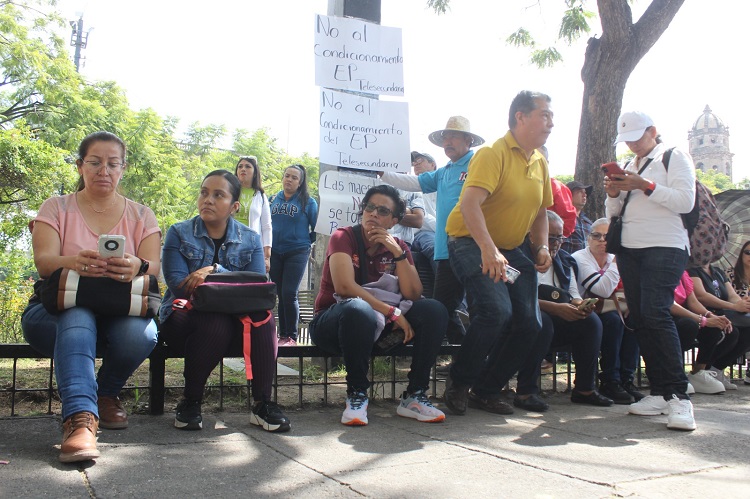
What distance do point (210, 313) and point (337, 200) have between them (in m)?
1.87

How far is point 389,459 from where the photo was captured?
2.91m

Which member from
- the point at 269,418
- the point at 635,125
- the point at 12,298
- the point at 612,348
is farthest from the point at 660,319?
the point at 12,298

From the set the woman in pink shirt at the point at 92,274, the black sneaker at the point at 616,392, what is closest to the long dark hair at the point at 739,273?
the black sneaker at the point at 616,392

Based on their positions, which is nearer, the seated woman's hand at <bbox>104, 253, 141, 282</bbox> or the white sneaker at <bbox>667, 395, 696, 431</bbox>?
the seated woman's hand at <bbox>104, 253, 141, 282</bbox>

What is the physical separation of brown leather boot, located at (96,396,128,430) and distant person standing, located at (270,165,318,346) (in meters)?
2.81

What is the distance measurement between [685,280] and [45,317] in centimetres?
508

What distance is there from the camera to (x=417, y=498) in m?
2.35

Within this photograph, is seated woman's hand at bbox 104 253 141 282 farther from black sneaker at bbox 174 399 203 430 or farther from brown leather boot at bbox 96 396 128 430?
black sneaker at bbox 174 399 203 430

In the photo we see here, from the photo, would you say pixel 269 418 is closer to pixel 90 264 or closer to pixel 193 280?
pixel 193 280

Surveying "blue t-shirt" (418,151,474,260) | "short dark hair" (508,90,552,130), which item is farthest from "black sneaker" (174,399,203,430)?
"short dark hair" (508,90,552,130)

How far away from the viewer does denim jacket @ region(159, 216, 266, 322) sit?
372 cm

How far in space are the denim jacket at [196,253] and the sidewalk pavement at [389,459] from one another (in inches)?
30.1

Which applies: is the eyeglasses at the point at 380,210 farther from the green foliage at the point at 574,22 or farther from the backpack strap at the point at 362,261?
the green foliage at the point at 574,22

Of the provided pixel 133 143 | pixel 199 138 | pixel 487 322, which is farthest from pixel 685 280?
pixel 199 138
